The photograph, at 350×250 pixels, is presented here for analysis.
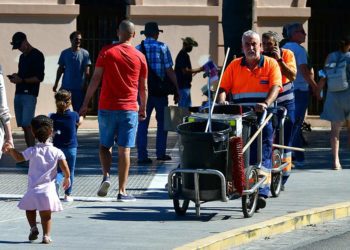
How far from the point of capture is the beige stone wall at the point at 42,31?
86.8 ft

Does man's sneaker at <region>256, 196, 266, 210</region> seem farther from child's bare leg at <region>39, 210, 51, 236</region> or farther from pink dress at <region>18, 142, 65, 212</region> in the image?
child's bare leg at <region>39, 210, 51, 236</region>

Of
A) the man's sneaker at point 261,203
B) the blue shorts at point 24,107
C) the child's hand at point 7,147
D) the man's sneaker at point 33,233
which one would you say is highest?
the child's hand at point 7,147

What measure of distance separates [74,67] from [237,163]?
8376 mm

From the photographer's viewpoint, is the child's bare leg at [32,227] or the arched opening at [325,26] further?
the arched opening at [325,26]

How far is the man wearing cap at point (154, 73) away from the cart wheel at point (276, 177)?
3.94 metres

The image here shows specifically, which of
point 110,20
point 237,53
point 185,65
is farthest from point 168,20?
point 237,53

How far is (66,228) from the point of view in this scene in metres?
12.1

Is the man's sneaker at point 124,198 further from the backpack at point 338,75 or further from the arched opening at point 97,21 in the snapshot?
the arched opening at point 97,21

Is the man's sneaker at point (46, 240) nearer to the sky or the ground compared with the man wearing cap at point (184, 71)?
nearer to the ground

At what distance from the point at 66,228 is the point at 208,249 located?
5.49 ft

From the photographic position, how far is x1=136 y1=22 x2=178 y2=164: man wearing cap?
18562 millimetres

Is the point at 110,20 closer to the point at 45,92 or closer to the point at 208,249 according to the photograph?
the point at 45,92

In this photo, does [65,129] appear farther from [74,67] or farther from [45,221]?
[74,67]

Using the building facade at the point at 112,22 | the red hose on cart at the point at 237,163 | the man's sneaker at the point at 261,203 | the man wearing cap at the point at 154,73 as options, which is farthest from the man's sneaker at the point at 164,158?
the building facade at the point at 112,22
